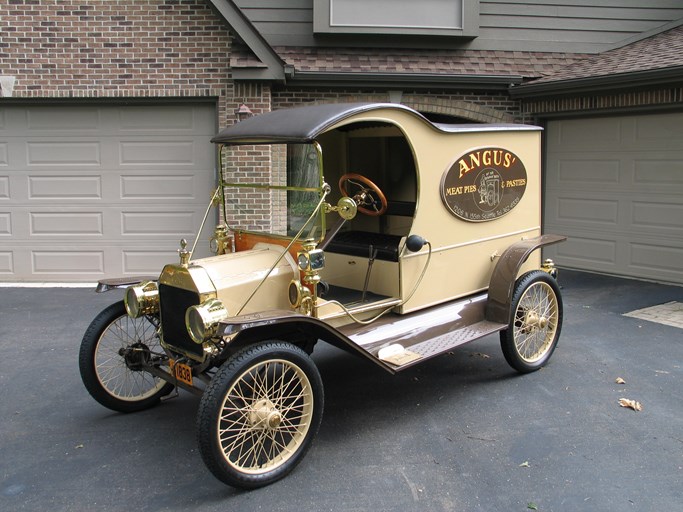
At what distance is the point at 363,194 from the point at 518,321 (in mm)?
1697

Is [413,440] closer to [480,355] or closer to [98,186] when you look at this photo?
[480,355]

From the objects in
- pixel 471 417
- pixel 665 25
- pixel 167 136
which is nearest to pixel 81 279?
pixel 167 136

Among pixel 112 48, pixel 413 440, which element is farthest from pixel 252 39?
pixel 413 440

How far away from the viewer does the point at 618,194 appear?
8.90m

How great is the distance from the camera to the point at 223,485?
3688 millimetres

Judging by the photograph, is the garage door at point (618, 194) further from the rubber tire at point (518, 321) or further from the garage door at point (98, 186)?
the garage door at point (98, 186)

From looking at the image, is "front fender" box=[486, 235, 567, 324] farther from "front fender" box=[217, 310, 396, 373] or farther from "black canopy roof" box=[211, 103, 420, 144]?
"black canopy roof" box=[211, 103, 420, 144]

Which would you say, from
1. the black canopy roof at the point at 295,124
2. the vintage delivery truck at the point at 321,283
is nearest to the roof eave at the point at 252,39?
the vintage delivery truck at the point at 321,283

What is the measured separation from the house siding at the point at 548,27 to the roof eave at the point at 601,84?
0.90 meters

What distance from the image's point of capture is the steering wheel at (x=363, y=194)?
Answer: 4848 mm

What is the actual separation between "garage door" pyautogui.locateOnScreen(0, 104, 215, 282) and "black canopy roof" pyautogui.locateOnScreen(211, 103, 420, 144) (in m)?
4.19

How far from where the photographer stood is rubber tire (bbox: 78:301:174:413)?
14.4 feet

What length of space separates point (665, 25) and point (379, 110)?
723 centimetres

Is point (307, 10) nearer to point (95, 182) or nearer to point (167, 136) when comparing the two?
point (167, 136)
